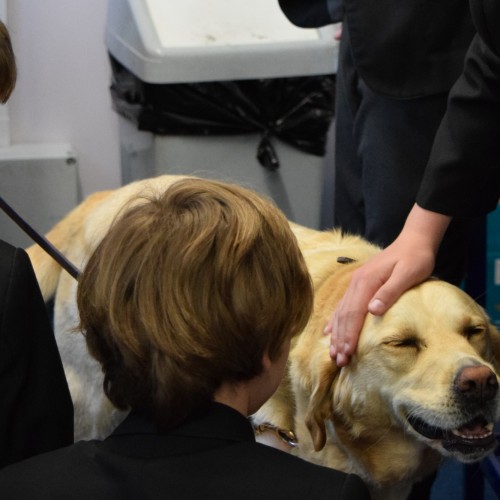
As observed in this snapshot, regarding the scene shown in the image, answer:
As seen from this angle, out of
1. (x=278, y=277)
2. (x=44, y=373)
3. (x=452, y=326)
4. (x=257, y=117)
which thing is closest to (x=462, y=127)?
(x=452, y=326)

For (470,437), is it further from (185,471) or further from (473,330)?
(185,471)

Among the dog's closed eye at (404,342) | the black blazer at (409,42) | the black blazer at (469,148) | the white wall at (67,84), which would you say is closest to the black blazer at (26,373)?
the dog's closed eye at (404,342)

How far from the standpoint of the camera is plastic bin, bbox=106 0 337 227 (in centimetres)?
323

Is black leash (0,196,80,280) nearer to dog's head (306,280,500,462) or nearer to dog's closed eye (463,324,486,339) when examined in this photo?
dog's head (306,280,500,462)

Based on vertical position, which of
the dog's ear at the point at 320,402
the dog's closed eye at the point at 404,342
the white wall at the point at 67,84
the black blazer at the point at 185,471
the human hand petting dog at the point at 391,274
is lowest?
the white wall at the point at 67,84

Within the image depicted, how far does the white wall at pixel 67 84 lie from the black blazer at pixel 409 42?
2206 millimetres

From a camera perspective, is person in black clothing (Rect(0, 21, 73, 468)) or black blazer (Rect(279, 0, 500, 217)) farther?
black blazer (Rect(279, 0, 500, 217))

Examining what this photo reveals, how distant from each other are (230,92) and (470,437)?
6.19 ft

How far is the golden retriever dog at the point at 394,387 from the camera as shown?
164cm

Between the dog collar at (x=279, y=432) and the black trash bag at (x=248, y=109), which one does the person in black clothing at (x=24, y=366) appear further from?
the black trash bag at (x=248, y=109)

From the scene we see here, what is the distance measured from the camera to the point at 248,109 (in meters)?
3.32

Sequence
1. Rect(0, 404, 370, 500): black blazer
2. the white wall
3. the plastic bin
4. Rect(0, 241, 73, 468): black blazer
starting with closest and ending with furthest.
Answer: Rect(0, 404, 370, 500): black blazer
Rect(0, 241, 73, 468): black blazer
the plastic bin
the white wall

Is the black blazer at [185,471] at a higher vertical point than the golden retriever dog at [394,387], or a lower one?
higher

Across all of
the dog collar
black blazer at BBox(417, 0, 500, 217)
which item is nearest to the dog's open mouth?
the dog collar
